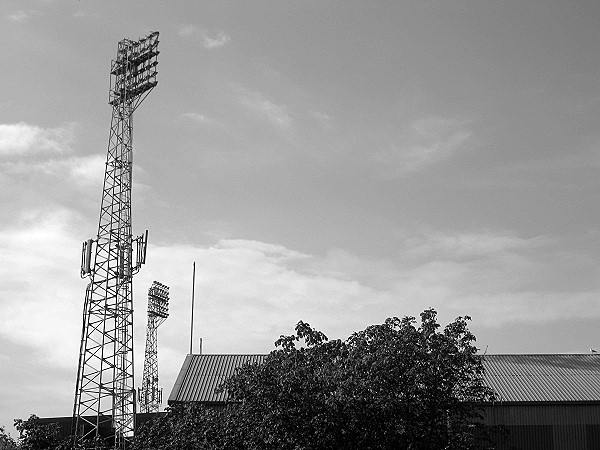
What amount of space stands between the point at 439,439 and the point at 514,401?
16751mm

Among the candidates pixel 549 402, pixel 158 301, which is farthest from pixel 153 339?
pixel 549 402

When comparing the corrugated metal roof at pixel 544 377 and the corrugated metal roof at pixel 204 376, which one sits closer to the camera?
the corrugated metal roof at pixel 204 376

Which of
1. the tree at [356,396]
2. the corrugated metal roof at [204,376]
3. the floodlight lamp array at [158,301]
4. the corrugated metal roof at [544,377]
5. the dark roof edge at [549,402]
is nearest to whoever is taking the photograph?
the tree at [356,396]

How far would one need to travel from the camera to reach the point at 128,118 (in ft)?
170

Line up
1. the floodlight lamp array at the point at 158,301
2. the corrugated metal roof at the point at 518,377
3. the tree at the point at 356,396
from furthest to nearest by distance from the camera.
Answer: the floodlight lamp array at the point at 158,301 < the corrugated metal roof at the point at 518,377 < the tree at the point at 356,396

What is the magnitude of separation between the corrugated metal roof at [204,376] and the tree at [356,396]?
42.2 ft

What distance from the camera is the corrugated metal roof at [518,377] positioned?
45031 mm

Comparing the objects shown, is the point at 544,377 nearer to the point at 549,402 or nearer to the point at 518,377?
the point at 518,377

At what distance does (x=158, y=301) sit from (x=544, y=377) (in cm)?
5103

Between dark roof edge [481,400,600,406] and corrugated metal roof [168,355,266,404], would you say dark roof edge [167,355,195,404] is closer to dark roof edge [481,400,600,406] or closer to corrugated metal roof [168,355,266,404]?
corrugated metal roof [168,355,266,404]

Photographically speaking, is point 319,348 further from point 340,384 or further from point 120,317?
point 120,317

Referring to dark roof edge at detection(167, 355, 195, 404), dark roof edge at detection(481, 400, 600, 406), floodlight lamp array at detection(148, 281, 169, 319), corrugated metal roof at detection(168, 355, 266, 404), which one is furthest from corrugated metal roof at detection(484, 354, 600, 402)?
floodlight lamp array at detection(148, 281, 169, 319)

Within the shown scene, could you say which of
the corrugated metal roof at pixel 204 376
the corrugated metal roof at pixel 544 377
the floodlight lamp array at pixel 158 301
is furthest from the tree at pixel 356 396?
the floodlight lamp array at pixel 158 301

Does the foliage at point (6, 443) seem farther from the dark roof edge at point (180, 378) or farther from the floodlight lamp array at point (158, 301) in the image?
the floodlight lamp array at point (158, 301)
